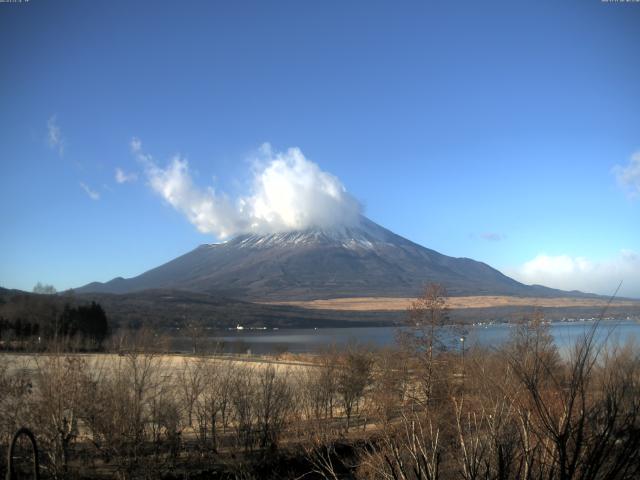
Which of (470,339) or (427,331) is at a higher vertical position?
(427,331)

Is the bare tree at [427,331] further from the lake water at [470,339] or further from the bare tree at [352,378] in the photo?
the bare tree at [352,378]

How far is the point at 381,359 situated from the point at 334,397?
3.27 m

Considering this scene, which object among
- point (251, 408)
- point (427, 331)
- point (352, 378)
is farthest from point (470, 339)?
point (251, 408)

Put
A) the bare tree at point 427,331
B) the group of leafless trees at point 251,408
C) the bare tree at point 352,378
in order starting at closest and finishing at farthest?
the group of leafless trees at point 251,408, the bare tree at point 427,331, the bare tree at point 352,378

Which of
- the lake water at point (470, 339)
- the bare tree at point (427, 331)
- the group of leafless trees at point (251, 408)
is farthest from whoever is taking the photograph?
the bare tree at point (427, 331)

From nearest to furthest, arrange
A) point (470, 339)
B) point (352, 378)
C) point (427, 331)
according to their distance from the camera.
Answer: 1. point (427, 331)
2. point (352, 378)
3. point (470, 339)

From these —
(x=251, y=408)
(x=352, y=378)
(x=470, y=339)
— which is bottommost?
(x=251, y=408)

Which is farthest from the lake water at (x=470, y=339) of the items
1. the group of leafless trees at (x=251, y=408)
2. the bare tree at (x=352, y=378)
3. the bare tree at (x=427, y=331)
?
the bare tree at (x=352, y=378)

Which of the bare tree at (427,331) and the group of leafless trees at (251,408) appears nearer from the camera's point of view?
the group of leafless trees at (251,408)

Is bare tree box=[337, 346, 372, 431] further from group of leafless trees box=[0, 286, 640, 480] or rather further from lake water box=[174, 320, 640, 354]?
lake water box=[174, 320, 640, 354]

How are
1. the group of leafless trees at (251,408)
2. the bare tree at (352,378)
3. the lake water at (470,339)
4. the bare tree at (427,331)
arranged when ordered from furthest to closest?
the bare tree at (352,378) → the bare tree at (427,331) → the group of leafless trees at (251,408) → the lake water at (470,339)

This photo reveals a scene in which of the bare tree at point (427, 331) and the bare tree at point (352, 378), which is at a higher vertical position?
the bare tree at point (427, 331)

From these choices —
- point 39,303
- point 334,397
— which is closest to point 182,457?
point 334,397

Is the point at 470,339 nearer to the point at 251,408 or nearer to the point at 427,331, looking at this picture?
the point at 427,331
